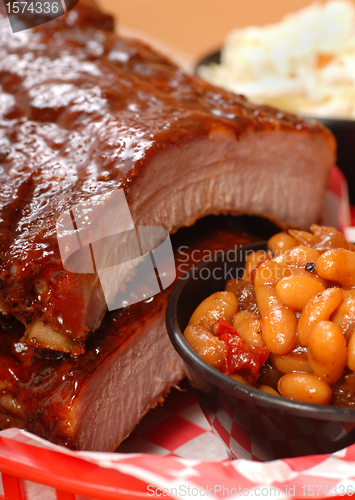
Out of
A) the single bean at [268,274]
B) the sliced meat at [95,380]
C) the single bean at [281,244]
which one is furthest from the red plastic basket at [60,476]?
the single bean at [281,244]

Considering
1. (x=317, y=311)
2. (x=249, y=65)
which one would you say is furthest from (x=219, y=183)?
(x=249, y=65)

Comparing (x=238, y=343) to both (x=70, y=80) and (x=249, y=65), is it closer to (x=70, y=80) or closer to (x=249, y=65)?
(x=70, y=80)

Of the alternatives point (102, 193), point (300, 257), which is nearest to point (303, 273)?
point (300, 257)

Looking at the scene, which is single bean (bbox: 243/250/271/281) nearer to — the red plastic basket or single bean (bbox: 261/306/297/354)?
single bean (bbox: 261/306/297/354)

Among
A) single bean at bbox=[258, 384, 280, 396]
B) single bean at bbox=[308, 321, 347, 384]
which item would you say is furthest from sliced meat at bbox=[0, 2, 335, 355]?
single bean at bbox=[308, 321, 347, 384]

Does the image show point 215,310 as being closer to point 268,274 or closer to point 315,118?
point 268,274

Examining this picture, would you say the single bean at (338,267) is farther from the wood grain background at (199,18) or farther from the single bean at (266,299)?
the wood grain background at (199,18)
